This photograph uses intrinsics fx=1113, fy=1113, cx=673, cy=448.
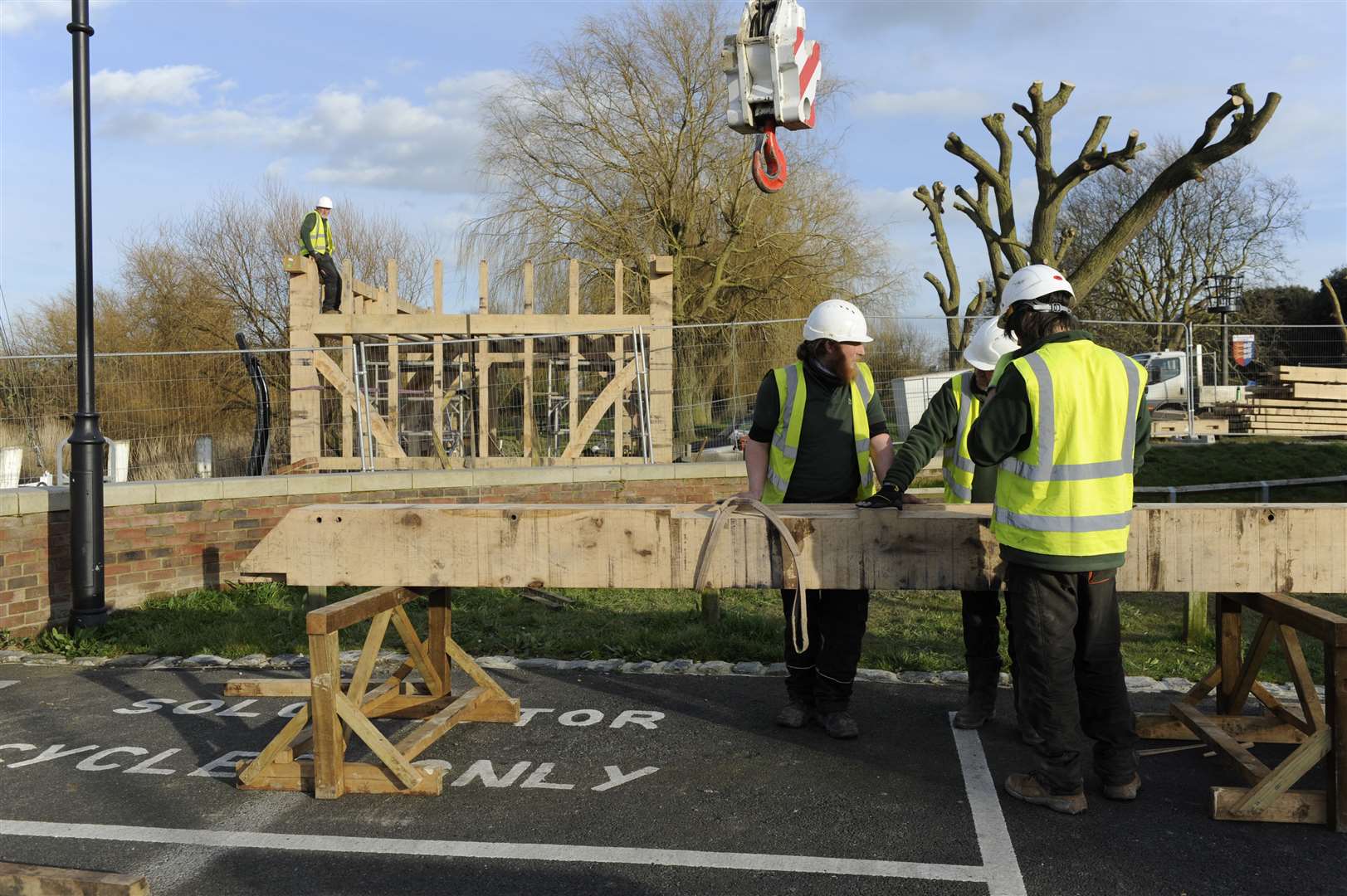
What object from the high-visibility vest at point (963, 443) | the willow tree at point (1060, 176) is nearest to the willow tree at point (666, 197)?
the willow tree at point (1060, 176)

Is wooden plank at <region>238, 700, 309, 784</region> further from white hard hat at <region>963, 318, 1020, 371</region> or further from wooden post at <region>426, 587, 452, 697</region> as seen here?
white hard hat at <region>963, 318, 1020, 371</region>

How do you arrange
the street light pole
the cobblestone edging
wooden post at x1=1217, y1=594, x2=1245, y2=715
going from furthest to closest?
the street light pole
the cobblestone edging
wooden post at x1=1217, y1=594, x2=1245, y2=715

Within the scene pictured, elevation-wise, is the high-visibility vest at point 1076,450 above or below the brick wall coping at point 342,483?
above

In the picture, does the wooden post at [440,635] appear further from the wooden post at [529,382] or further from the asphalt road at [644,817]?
Answer: the wooden post at [529,382]

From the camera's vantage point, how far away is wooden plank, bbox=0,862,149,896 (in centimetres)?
300

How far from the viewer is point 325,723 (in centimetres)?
463

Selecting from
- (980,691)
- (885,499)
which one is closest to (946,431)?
(885,499)

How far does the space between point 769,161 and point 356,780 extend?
196 inches

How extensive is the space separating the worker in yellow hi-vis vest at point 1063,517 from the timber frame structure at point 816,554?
0.38m

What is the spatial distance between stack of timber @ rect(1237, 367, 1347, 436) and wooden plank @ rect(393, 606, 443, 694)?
18502 mm

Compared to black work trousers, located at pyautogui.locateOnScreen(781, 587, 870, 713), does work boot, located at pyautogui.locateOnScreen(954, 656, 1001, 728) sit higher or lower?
lower

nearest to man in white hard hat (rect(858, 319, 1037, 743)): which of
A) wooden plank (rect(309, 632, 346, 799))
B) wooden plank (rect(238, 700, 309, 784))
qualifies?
wooden plank (rect(309, 632, 346, 799))

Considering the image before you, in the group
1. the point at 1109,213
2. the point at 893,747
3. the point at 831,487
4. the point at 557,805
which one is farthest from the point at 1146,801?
the point at 1109,213

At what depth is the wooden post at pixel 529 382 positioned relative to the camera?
12906 millimetres
